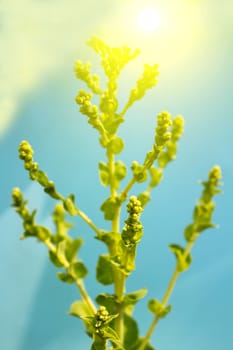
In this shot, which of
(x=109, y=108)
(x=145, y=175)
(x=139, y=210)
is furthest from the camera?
(x=109, y=108)

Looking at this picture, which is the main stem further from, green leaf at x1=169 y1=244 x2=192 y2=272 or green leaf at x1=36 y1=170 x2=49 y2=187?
green leaf at x1=36 y1=170 x2=49 y2=187

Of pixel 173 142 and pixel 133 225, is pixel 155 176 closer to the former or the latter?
pixel 173 142

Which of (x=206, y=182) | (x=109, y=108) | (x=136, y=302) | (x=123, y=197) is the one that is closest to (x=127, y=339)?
(x=136, y=302)

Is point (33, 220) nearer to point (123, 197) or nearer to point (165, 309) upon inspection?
point (123, 197)

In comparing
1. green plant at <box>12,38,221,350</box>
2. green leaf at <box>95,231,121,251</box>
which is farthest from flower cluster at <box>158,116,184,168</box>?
green leaf at <box>95,231,121,251</box>

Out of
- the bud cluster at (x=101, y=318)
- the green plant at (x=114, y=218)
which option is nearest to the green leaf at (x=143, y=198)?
the green plant at (x=114, y=218)

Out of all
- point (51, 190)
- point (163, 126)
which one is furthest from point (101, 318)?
point (163, 126)

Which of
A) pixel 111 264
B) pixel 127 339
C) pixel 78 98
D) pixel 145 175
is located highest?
pixel 78 98
